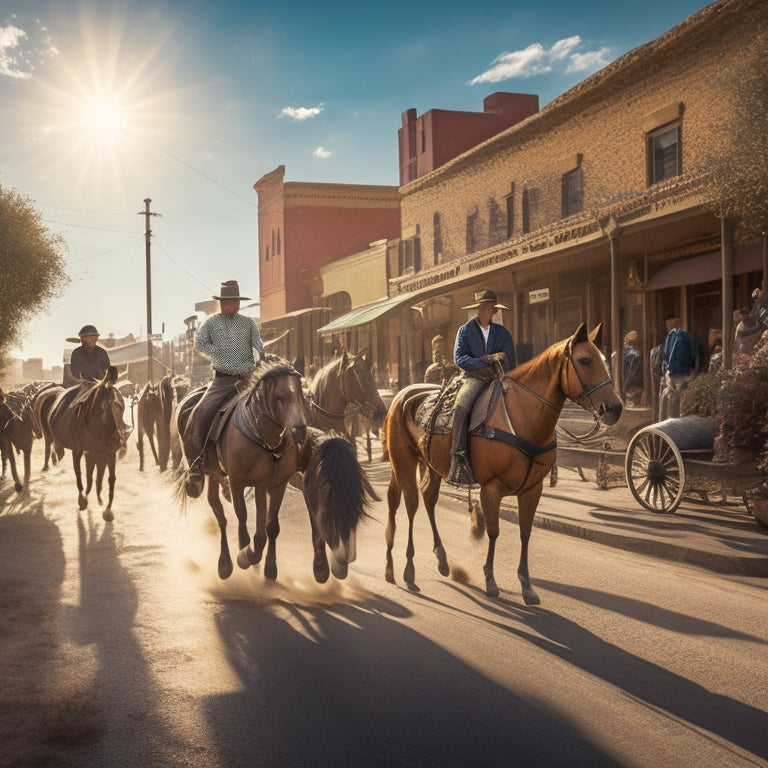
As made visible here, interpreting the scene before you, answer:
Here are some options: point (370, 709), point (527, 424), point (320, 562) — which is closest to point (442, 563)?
point (320, 562)

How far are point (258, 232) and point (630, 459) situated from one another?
40.7 m

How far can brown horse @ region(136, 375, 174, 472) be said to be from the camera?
15672mm

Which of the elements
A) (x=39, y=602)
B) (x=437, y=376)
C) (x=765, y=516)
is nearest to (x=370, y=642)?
(x=39, y=602)

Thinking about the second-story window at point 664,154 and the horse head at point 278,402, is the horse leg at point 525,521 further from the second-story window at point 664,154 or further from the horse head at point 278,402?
the second-story window at point 664,154

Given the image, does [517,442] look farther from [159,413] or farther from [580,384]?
[159,413]

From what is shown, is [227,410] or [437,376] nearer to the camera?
[227,410]

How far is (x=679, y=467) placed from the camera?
9.24m

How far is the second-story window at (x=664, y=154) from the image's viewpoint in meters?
18.2

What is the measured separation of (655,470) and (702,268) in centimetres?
932

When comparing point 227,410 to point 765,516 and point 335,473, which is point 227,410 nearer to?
point 335,473

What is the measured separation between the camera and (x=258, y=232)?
48.4 meters

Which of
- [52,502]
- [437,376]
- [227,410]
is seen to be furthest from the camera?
[437,376]

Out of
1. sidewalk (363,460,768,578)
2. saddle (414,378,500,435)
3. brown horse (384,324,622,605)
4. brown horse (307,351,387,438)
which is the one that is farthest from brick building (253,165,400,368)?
brown horse (384,324,622,605)

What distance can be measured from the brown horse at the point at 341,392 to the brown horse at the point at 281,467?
17.0 feet
